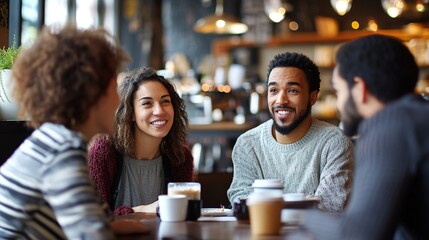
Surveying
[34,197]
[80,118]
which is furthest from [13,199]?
[80,118]

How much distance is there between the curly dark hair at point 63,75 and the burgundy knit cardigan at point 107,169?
1.21 m

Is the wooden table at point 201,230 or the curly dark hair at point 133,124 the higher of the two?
the curly dark hair at point 133,124

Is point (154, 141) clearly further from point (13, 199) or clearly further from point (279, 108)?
point (13, 199)

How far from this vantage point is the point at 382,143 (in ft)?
6.36

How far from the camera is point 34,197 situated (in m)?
2.19

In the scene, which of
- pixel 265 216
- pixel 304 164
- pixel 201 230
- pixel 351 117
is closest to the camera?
pixel 351 117

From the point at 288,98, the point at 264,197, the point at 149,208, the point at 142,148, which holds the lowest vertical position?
the point at 149,208

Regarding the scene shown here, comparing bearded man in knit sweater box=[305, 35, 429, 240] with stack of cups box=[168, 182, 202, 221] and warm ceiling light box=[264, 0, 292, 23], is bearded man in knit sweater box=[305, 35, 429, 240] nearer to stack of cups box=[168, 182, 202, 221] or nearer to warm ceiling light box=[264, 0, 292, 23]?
stack of cups box=[168, 182, 202, 221]

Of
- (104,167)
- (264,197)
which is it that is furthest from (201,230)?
(104,167)

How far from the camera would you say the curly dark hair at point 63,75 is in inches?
84.6

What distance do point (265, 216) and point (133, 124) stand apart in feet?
4.79

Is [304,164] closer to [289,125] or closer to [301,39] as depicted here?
[289,125]

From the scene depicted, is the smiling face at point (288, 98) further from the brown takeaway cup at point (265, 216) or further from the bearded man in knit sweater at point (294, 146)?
the brown takeaway cup at point (265, 216)

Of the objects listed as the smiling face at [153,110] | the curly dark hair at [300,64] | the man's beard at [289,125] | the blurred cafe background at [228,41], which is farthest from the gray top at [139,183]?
the blurred cafe background at [228,41]
